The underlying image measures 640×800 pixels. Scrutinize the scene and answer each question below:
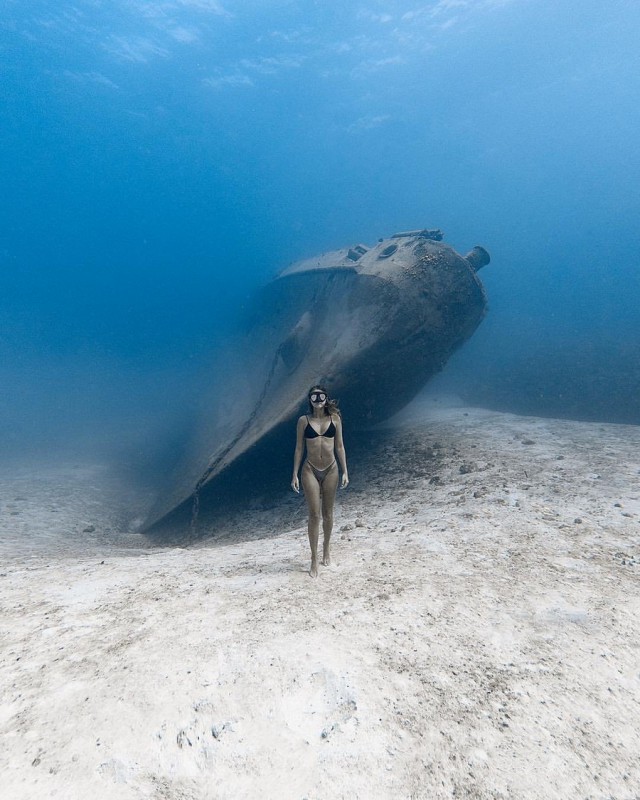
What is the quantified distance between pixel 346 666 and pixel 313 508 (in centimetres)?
118

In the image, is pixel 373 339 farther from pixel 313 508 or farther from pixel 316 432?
pixel 313 508

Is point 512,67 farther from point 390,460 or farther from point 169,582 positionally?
point 169,582

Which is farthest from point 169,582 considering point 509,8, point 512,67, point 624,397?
point 512,67

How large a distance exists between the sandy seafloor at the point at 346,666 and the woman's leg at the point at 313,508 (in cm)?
14

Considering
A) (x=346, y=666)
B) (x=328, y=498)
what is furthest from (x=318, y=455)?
(x=346, y=666)

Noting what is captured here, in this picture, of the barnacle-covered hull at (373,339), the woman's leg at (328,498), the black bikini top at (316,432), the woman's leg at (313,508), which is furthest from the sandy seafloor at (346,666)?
the barnacle-covered hull at (373,339)

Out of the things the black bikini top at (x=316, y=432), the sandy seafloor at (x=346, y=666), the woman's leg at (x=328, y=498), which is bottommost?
the sandy seafloor at (x=346, y=666)

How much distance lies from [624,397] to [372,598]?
44.8ft

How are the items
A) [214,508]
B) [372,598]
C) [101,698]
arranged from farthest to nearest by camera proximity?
1. [214,508]
2. [372,598]
3. [101,698]

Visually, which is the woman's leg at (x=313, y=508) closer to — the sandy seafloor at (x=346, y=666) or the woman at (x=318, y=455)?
the woman at (x=318, y=455)

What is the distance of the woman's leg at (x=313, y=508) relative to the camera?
2.99 m

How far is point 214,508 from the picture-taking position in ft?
22.3

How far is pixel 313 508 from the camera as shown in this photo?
300cm

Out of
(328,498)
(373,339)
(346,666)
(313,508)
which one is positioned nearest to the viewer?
(346,666)
